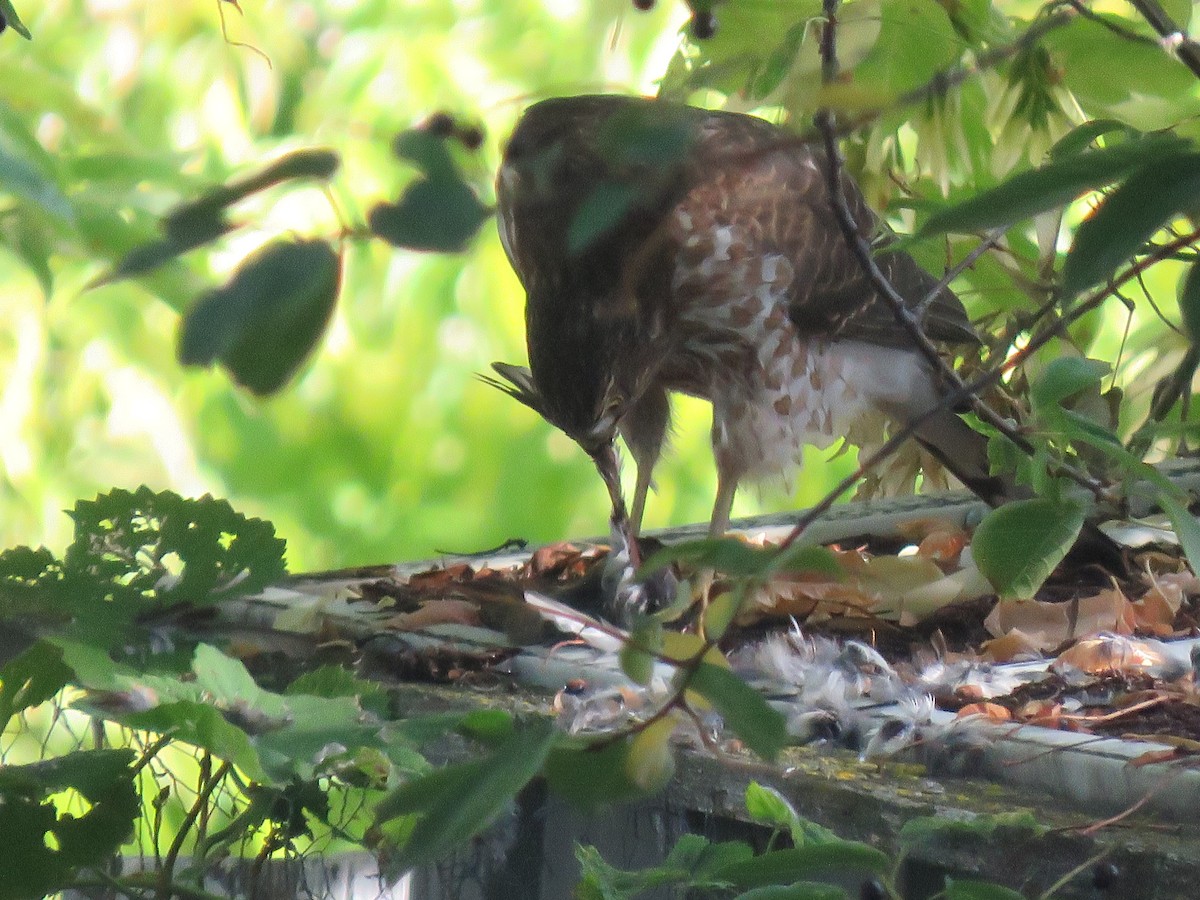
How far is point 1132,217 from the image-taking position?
326 millimetres

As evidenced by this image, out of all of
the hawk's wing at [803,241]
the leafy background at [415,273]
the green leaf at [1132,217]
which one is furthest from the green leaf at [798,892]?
the hawk's wing at [803,241]

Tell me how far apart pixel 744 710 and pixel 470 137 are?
0.53 ft

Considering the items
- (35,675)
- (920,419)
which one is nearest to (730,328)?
(35,675)

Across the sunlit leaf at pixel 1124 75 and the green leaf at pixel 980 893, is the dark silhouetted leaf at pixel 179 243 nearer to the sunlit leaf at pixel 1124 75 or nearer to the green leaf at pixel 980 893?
the green leaf at pixel 980 893

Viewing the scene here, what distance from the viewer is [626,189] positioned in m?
Answer: 0.34

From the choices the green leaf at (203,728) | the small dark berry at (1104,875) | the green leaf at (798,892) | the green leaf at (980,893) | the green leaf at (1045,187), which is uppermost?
the green leaf at (1045,187)

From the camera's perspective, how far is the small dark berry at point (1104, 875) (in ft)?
1.89

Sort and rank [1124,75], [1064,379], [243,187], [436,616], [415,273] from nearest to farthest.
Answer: [243,187] < [1064,379] < [1124,75] < [436,616] < [415,273]

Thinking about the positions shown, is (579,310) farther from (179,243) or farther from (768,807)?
(179,243)

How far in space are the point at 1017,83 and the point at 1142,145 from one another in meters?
0.96

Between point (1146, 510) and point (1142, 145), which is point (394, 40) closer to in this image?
point (1146, 510)

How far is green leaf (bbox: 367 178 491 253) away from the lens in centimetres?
31

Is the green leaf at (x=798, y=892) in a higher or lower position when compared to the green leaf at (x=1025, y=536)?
lower

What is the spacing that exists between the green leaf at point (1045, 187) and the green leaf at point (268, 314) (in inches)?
5.5
